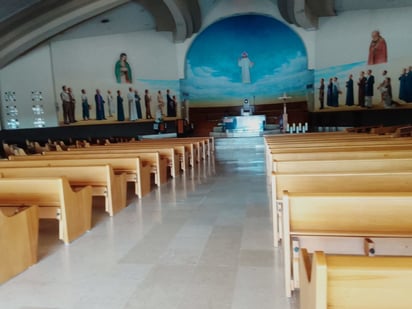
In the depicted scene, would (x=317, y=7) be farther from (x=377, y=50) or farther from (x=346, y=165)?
(x=346, y=165)

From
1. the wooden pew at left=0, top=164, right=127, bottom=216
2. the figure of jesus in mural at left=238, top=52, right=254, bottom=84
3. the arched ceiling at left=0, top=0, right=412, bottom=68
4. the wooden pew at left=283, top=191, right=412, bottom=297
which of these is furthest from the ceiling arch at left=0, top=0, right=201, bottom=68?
the wooden pew at left=283, top=191, right=412, bottom=297

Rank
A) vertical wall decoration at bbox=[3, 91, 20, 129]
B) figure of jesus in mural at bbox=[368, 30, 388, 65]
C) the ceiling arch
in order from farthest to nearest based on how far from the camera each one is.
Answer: vertical wall decoration at bbox=[3, 91, 20, 129]
figure of jesus in mural at bbox=[368, 30, 388, 65]
the ceiling arch

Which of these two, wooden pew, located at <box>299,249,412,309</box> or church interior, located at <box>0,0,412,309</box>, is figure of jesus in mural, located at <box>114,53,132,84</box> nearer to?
church interior, located at <box>0,0,412,309</box>

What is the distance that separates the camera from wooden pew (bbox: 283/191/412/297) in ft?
A: 5.37

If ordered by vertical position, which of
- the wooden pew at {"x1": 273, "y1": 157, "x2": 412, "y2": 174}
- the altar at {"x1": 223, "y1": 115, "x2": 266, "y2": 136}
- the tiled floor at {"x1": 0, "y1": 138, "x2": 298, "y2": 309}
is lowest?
the tiled floor at {"x1": 0, "y1": 138, "x2": 298, "y2": 309}

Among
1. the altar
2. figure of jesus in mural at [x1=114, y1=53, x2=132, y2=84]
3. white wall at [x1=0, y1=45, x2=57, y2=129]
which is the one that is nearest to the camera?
the altar

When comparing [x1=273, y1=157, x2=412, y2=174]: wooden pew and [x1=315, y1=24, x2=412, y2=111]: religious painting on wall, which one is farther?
[x1=315, y1=24, x2=412, y2=111]: religious painting on wall

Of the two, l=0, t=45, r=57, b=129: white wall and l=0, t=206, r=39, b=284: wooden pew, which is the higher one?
l=0, t=45, r=57, b=129: white wall

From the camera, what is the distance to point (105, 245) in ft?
8.75

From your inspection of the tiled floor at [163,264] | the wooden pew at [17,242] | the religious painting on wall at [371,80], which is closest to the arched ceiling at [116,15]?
the religious painting on wall at [371,80]

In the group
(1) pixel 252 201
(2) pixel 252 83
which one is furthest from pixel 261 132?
(1) pixel 252 201

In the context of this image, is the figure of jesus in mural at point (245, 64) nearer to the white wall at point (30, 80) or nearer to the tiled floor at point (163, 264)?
the white wall at point (30, 80)

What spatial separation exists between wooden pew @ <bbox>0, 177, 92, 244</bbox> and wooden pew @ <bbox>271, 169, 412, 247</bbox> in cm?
173

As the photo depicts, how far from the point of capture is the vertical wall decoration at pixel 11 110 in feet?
50.3
